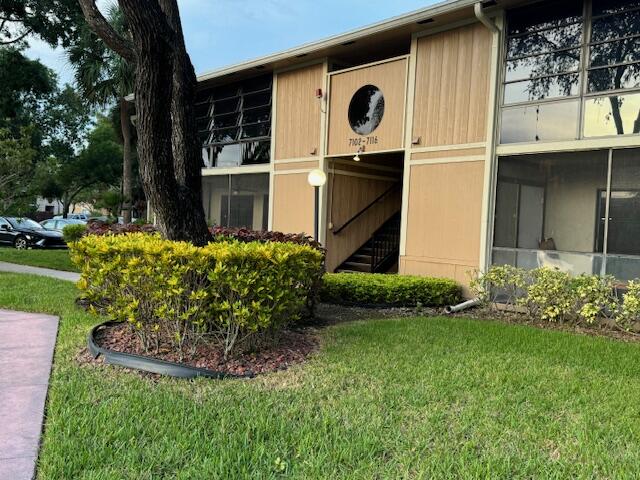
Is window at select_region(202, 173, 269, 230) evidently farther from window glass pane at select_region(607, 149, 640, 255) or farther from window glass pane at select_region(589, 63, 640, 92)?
window glass pane at select_region(607, 149, 640, 255)

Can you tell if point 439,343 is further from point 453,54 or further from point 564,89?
point 453,54

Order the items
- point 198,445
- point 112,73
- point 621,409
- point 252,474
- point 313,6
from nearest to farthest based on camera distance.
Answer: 1. point 252,474
2. point 198,445
3. point 621,409
4. point 112,73
5. point 313,6

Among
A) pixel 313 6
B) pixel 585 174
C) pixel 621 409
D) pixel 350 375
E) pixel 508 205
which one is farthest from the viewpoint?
pixel 313 6

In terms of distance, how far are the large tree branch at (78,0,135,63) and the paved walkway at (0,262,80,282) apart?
649 cm

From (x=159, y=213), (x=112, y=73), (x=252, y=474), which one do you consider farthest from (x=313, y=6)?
(x=252, y=474)

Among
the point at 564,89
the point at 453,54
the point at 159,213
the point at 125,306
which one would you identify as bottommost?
the point at 125,306

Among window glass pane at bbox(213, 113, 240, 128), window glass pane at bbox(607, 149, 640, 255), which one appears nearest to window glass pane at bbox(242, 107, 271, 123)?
window glass pane at bbox(213, 113, 240, 128)

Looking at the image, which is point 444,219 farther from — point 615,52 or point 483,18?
point 615,52

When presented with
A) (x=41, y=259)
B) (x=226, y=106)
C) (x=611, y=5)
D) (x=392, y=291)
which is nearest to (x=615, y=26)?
(x=611, y=5)

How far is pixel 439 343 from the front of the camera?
582 centimetres

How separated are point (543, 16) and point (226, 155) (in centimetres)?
822

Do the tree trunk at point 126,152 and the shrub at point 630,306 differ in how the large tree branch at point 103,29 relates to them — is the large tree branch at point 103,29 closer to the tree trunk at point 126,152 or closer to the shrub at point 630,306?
the shrub at point 630,306

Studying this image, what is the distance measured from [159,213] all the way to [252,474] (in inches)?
125

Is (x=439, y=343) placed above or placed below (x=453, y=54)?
below
